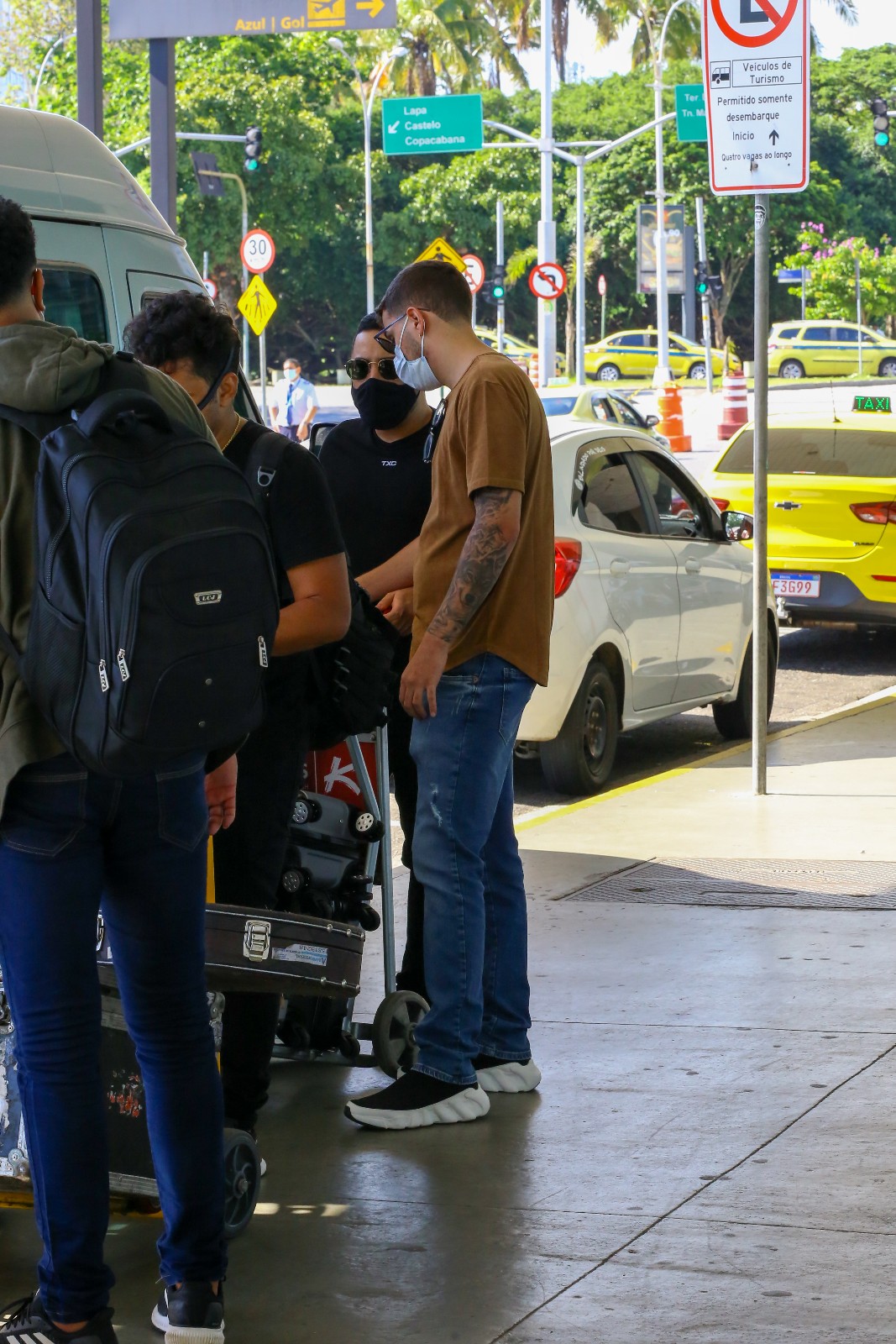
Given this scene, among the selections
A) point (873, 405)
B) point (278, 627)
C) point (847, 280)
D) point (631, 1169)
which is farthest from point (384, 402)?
point (847, 280)

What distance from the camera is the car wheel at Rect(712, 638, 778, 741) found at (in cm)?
1053

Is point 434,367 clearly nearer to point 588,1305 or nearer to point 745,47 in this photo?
point 588,1305

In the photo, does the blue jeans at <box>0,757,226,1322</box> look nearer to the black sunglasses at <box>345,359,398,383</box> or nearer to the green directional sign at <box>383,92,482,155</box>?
the black sunglasses at <box>345,359,398,383</box>

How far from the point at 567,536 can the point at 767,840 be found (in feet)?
6.38

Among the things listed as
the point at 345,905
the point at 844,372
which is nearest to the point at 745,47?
the point at 345,905

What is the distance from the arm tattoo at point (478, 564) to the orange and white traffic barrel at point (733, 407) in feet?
103

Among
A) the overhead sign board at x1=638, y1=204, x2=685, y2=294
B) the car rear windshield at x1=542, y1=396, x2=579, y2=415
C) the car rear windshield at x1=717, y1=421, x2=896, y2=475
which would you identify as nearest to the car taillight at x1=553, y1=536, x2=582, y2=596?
the car rear windshield at x1=717, y1=421, x2=896, y2=475

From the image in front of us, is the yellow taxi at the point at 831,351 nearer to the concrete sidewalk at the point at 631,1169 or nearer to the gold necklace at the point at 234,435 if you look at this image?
the concrete sidewalk at the point at 631,1169

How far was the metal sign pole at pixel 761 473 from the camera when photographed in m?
7.92

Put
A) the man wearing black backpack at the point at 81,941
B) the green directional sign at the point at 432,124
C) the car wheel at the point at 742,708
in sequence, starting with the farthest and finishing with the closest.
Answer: the green directional sign at the point at 432,124
the car wheel at the point at 742,708
the man wearing black backpack at the point at 81,941

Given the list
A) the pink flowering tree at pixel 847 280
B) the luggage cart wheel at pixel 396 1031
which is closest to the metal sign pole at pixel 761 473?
the luggage cart wheel at pixel 396 1031

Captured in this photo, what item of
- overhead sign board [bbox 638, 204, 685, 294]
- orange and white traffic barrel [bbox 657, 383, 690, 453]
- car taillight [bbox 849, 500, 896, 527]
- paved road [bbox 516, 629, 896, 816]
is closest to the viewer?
paved road [bbox 516, 629, 896, 816]

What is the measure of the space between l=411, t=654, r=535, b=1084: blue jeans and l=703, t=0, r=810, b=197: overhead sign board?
4003 mm

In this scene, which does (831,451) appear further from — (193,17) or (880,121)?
(880,121)
